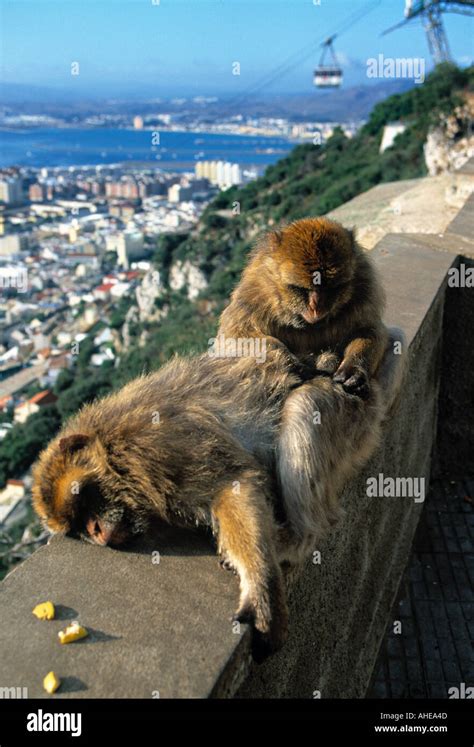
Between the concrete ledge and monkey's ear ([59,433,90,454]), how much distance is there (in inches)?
11.7

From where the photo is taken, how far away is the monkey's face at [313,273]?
314cm

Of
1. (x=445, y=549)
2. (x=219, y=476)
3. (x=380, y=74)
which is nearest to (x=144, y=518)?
(x=219, y=476)

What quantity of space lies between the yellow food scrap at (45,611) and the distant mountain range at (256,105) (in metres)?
44.7

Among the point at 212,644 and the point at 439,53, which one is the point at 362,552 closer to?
the point at 212,644

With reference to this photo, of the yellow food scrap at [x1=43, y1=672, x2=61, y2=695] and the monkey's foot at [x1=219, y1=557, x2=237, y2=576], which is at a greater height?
the yellow food scrap at [x1=43, y1=672, x2=61, y2=695]

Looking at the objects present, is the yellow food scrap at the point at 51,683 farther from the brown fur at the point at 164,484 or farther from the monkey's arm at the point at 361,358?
the monkey's arm at the point at 361,358

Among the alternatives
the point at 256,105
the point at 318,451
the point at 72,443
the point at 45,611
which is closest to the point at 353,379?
the point at 318,451

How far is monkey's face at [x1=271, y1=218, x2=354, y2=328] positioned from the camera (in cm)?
314

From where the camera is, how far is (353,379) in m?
2.84

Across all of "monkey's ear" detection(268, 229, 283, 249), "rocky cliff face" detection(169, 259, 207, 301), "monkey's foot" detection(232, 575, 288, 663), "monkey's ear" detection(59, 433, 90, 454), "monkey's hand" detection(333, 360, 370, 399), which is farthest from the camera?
"rocky cliff face" detection(169, 259, 207, 301)

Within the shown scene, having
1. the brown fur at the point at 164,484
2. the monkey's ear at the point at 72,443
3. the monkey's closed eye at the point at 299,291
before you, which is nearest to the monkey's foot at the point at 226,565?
the brown fur at the point at 164,484

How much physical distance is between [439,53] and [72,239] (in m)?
29.0

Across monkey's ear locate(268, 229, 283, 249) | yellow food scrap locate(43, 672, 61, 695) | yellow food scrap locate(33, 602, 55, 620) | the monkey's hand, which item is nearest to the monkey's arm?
the monkey's hand

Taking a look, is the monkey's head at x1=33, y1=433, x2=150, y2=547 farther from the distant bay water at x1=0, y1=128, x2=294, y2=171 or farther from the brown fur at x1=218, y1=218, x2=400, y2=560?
the distant bay water at x1=0, y1=128, x2=294, y2=171
